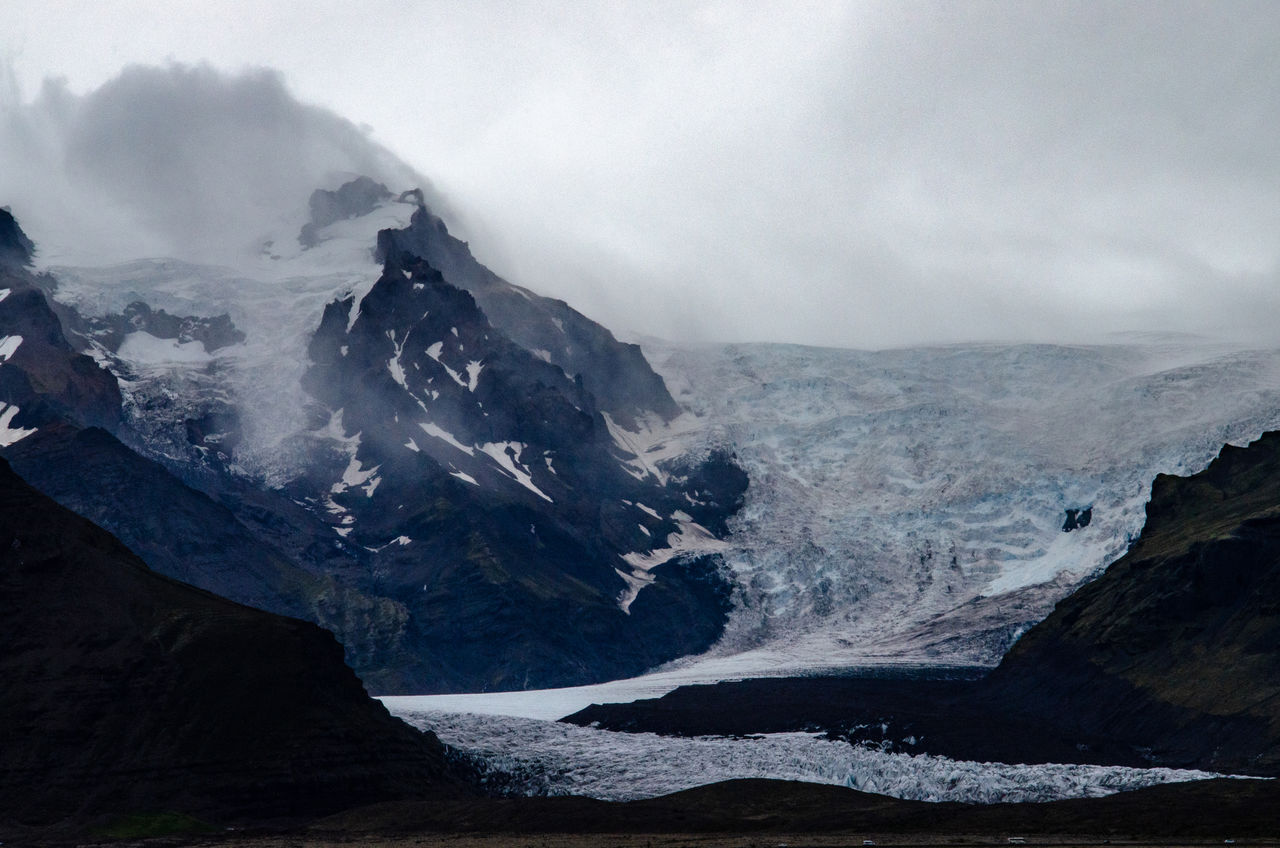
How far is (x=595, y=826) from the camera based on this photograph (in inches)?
5039

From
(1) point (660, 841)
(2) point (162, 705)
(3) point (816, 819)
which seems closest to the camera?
Result: (1) point (660, 841)

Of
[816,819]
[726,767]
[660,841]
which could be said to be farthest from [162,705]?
[816,819]

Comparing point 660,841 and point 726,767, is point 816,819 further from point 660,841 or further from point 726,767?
point 726,767

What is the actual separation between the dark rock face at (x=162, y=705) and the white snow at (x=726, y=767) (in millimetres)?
15399

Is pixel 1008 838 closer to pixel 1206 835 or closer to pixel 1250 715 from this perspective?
pixel 1206 835

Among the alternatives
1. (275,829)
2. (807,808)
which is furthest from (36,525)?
(807,808)

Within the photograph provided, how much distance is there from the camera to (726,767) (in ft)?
527

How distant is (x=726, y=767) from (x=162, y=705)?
56333 mm

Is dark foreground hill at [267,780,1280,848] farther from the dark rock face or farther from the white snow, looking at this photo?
the white snow

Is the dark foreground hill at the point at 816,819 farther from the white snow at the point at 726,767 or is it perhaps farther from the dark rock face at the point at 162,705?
the white snow at the point at 726,767

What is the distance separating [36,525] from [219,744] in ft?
114

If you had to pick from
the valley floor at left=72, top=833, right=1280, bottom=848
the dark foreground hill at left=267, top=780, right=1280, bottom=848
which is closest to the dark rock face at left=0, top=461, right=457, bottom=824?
the dark foreground hill at left=267, top=780, right=1280, bottom=848

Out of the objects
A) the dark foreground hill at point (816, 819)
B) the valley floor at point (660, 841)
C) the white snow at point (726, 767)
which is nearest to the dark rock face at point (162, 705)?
the dark foreground hill at point (816, 819)

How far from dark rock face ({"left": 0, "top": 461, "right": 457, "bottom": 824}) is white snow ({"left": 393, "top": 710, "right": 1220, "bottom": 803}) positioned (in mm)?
15399
